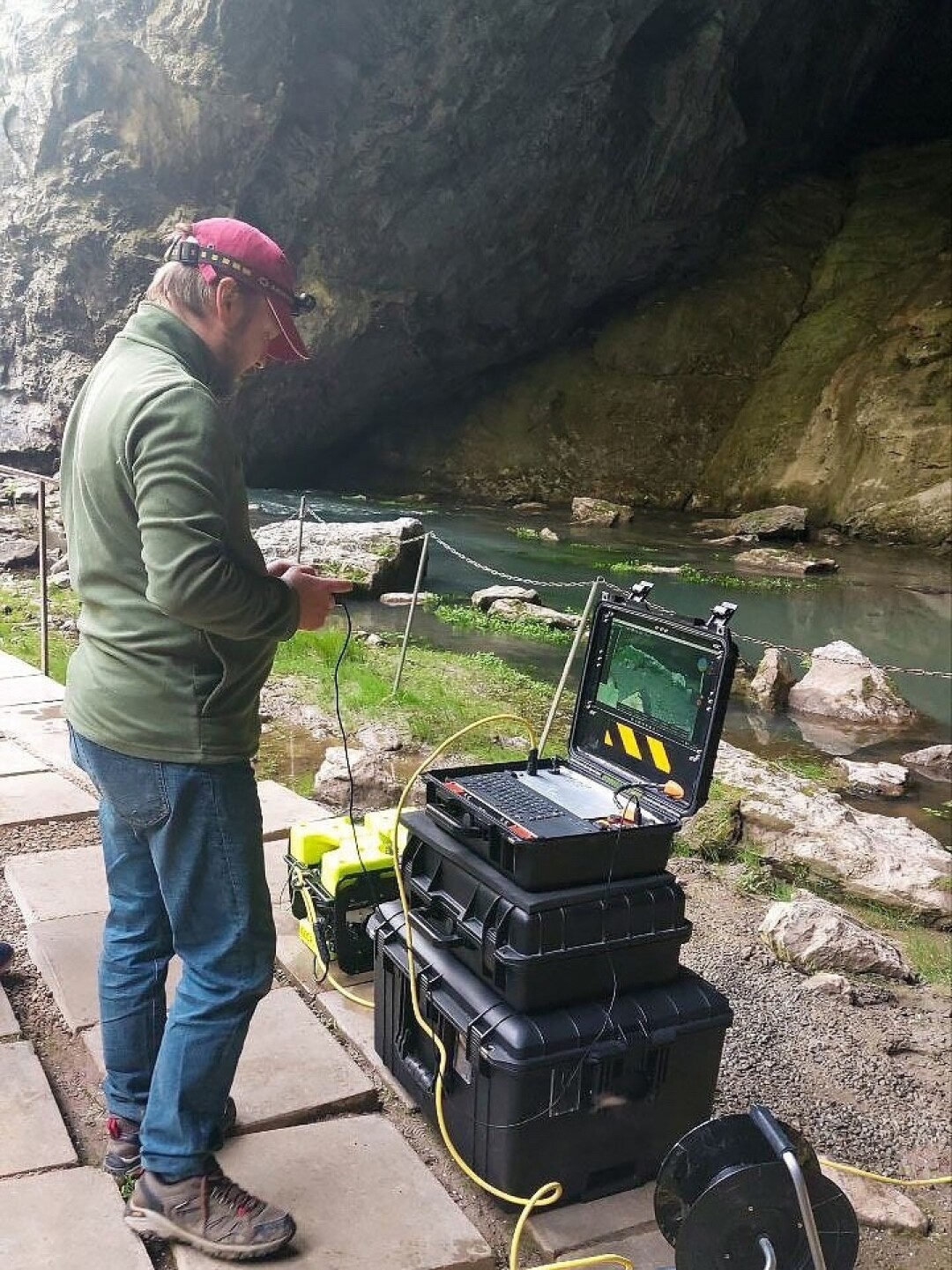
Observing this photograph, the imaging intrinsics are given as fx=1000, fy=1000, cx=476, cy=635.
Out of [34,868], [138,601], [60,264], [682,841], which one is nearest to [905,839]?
[682,841]

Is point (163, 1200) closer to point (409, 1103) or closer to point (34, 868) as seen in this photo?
point (409, 1103)

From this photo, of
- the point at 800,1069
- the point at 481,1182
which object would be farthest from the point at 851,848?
the point at 481,1182

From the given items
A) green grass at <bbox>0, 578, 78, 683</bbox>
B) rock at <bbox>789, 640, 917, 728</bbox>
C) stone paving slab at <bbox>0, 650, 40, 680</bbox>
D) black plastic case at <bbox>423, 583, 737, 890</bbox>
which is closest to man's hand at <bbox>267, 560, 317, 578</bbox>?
black plastic case at <bbox>423, 583, 737, 890</bbox>

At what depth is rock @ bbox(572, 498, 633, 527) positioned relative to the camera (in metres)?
19.1

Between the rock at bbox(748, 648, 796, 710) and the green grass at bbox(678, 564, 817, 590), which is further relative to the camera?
the green grass at bbox(678, 564, 817, 590)

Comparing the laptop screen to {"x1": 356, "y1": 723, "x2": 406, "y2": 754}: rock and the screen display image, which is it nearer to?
the screen display image

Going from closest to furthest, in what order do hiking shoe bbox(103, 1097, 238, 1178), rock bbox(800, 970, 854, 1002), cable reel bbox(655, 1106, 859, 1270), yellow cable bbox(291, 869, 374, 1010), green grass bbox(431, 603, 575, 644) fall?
cable reel bbox(655, 1106, 859, 1270) → hiking shoe bbox(103, 1097, 238, 1178) → yellow cable bbox(291, 869, 374, 1010) → rock bbox(800, 970, 854, 1002) → green grass bbox(431, 603, 575, 644)

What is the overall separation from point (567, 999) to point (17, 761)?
3.20 metres

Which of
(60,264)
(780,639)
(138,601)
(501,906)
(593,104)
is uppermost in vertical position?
(593,104)

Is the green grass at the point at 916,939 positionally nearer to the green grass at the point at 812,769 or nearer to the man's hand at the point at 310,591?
the green grass at the point at 812,769

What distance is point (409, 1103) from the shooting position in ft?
8.14

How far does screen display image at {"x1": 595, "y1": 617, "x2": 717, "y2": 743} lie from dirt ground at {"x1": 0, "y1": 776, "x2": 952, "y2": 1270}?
1.13 meters

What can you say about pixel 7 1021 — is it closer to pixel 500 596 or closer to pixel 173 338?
pixel 173 338

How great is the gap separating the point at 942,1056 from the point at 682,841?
1.69 metres
